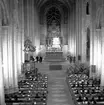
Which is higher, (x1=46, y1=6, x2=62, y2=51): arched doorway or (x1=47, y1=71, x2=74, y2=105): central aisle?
(x1=46, y1=6, x2=62, y2=51): arched doorway

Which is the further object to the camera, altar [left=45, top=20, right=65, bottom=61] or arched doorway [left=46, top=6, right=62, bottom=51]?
arched doorway [left=46, top=6, right=62, bottom=51]

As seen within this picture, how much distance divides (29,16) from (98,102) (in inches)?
897

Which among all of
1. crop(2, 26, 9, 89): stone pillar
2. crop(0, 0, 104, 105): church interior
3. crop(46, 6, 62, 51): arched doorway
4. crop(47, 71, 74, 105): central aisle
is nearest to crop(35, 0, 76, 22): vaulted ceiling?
crop(0, 0, 104, 105): church interior

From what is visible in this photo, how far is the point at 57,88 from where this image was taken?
2162 cm

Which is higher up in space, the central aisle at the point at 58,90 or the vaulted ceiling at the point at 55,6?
the vaulted ceiling at the point at 55,6

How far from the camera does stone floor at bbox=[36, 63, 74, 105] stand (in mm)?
16859

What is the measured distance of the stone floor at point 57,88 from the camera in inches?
664

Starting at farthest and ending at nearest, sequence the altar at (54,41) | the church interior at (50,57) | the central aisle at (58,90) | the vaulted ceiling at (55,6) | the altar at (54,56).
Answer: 1. the vaulted ceiling at (55,6)
2. the altar at (54,41)
3. the altar at (54,56)
4. the central aisle at (58,90)
5. the church interior at (50,57)

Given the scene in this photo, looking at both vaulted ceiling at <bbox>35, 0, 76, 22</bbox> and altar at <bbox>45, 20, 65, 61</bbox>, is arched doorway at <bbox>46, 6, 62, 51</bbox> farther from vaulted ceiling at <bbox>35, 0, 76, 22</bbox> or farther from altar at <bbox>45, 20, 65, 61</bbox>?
vaulted ceiling at <bbox>35, 0, 76, 22</bbox>

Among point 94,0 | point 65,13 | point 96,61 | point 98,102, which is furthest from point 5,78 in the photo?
point 65,13

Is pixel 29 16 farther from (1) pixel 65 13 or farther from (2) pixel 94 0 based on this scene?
(1) pixel 65 13

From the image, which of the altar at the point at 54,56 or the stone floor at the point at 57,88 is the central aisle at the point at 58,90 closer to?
the stone floor at the point at 57,88

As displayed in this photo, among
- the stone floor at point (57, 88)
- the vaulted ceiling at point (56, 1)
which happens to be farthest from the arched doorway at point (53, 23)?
the stone floor at point (57, 88)

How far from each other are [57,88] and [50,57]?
56.3ft
